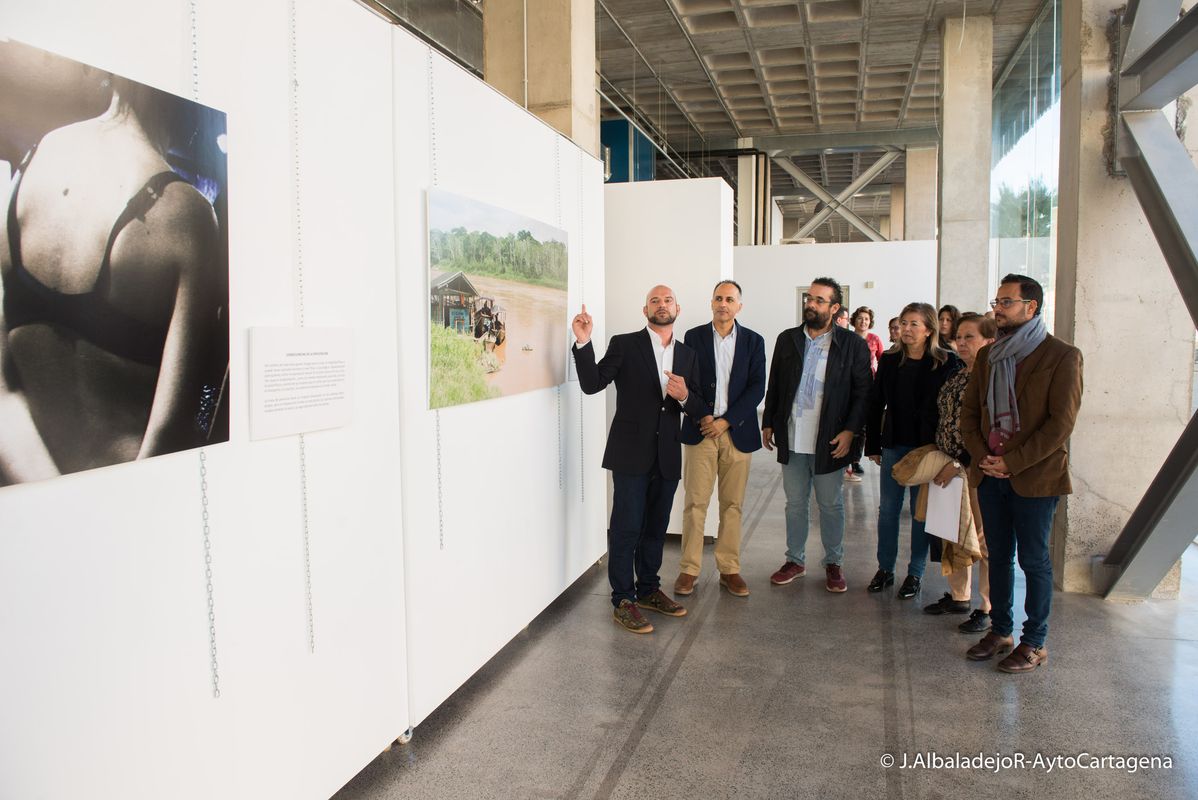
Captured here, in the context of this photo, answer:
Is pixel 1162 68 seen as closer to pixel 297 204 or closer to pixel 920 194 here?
pixel 297 204

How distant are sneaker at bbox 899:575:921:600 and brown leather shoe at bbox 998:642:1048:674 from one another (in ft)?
3.41

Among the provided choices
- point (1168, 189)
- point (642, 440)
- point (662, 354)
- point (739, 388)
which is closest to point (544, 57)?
point (662, 354)

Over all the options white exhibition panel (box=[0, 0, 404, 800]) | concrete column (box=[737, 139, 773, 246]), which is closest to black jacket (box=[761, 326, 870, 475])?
white exhibition panel (box=[0, 0, 404, 800])

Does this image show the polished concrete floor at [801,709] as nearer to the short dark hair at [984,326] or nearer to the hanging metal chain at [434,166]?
the hanging metal chain at [434,166]

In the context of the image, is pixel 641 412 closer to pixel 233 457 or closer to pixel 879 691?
pixel 879 691

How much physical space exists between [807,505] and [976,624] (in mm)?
1143

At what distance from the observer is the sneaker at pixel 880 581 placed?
4.99 metres

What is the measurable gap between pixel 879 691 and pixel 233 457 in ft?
9.19

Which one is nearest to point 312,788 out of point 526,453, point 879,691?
point 526,453

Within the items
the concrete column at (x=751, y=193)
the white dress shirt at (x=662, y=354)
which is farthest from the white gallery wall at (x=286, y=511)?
the concrete column at (x=751, y=193)

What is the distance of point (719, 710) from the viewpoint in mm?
3426

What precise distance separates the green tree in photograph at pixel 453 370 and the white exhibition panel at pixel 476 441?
48 millimetres

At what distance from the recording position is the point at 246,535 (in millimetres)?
2217

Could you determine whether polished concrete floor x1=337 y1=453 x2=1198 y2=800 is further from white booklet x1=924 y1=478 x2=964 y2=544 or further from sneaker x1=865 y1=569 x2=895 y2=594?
white booklet x1=924 y1=478 x2=964 y2=544
